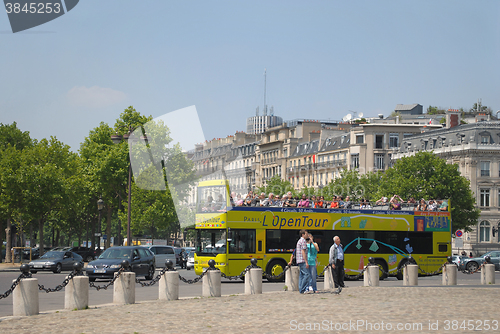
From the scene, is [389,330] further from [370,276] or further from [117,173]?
[117,173]

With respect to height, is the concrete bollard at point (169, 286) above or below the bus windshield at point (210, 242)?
below

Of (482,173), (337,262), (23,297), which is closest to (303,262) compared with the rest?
(337,262)

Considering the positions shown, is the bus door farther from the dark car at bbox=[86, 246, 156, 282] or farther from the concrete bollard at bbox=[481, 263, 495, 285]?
the concrete bollard at bbox=[481, 263, 495, 285]

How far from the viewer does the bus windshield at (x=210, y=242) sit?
1026 inches

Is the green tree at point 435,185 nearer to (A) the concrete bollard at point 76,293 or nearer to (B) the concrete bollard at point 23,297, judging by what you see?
(A) the concrete bollard at point 76,293

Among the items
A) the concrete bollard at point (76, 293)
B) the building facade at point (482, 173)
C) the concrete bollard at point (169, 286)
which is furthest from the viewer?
the building facade at point (482, 173)

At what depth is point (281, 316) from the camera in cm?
1347

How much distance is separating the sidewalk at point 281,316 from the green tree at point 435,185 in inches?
1875

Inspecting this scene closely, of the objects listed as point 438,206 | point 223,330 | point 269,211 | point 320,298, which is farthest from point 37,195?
point 223,330

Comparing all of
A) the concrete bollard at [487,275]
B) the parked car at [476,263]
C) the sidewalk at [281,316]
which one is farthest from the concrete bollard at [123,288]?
the parked car at [476,263]

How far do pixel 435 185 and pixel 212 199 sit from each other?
42.8 meters

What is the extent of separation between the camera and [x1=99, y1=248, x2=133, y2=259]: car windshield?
26.0 m

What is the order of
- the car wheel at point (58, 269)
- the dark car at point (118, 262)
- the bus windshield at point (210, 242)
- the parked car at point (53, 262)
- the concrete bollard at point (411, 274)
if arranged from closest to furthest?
1. the concrete bollard at point (411, 274)
2. the dark car at point (118, 262)
3. the bus windshield at point (210, 242)
4. the parked car at point (53, 262)
5. the car wheel at point (58, 269)

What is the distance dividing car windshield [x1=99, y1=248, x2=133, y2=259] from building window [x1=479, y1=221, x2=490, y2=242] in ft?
184
